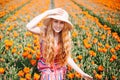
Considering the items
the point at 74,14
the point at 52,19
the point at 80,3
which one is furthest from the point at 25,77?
the point at 80,3

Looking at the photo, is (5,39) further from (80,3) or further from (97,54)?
(80,3)

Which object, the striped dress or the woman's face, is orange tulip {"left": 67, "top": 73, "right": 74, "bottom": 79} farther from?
the woman's face

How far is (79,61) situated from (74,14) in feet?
3.02

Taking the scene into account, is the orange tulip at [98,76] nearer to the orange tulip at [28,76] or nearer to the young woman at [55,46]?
the young woman at [55,46]

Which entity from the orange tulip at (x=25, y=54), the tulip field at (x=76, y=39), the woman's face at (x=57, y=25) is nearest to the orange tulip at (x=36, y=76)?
the tulip field at (x=76, y=39)

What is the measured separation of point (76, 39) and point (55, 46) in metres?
0.67

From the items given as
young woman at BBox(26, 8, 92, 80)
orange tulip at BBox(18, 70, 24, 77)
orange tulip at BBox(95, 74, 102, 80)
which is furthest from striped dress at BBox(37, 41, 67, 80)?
orange tulip at BBox(95, 74, 102, 80)

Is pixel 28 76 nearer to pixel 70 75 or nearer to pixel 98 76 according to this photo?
pixel 70 75

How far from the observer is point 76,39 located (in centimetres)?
283

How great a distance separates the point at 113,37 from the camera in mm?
2984

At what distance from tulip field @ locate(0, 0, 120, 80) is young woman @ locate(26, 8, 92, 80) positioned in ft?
0.37

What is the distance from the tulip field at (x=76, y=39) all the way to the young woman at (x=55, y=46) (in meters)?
0.11

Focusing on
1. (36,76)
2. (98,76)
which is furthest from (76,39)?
Answer: (36,76)

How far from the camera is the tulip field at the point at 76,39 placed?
238 cm
